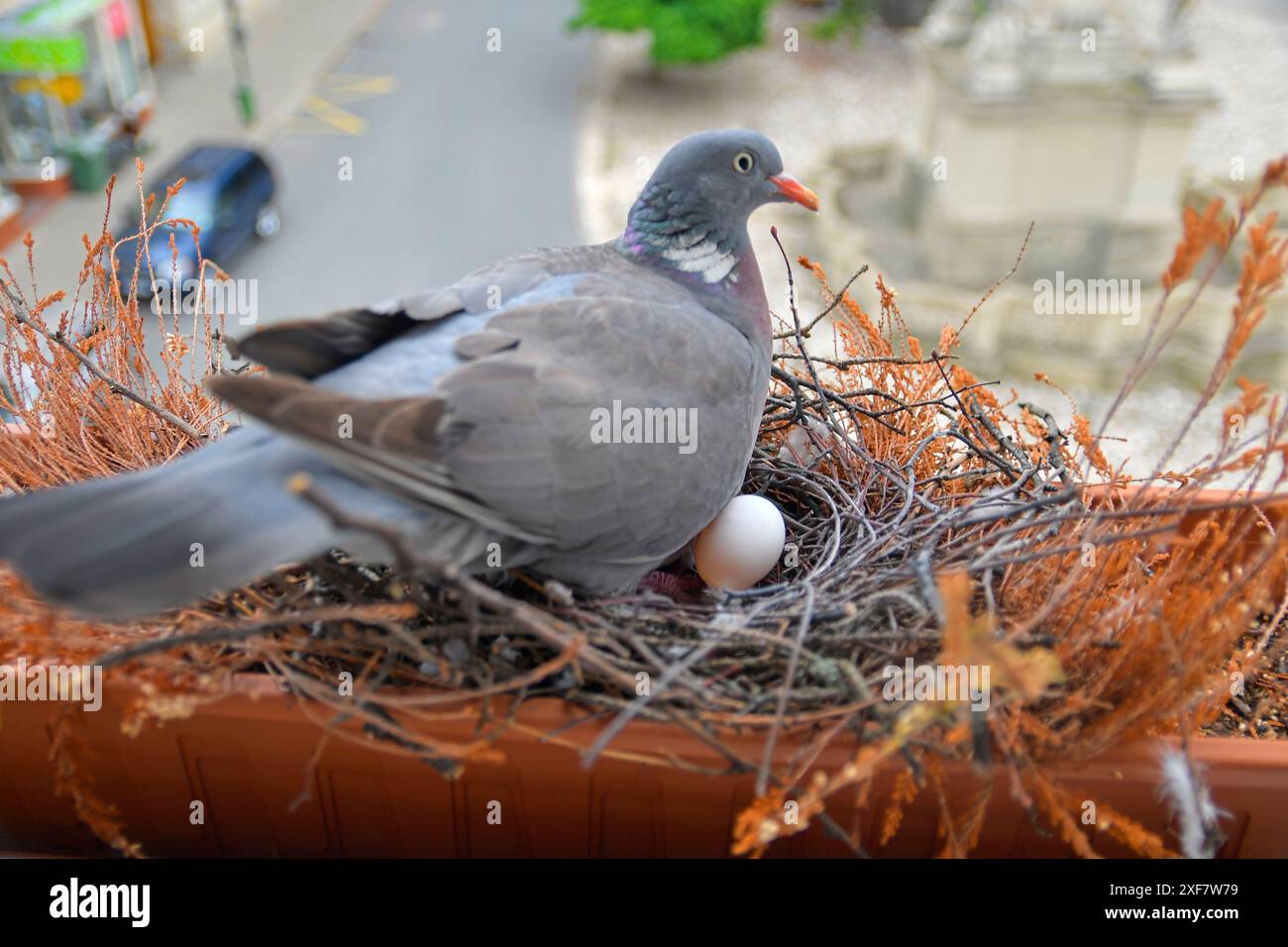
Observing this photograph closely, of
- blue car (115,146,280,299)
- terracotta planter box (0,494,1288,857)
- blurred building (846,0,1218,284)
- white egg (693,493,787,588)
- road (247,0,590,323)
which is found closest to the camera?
terracotta planter box (0,494,1288,857)

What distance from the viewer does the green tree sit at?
8.11m

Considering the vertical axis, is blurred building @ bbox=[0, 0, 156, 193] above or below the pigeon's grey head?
above

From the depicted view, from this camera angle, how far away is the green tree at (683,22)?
811cm

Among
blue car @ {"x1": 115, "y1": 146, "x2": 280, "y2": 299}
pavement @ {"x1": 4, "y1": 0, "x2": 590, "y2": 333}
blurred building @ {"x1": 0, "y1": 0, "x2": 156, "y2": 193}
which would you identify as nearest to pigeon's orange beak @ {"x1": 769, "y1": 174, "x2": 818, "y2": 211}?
pavement @ {"x1": 4, "y1": 0, "x2": 590, "y2": 333}

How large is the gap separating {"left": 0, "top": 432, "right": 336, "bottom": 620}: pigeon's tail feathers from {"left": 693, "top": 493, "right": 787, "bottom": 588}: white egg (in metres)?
0.66

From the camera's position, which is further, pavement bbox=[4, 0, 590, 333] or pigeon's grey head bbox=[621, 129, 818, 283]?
pavement bbox=[4, 0, 590, 333]

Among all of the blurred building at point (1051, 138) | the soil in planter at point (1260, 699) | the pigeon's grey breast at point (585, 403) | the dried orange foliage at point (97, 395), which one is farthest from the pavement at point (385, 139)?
the soil in planter at point (1260, 699)

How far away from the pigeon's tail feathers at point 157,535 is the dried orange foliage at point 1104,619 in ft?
1.85

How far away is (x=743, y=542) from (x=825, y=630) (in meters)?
0.27

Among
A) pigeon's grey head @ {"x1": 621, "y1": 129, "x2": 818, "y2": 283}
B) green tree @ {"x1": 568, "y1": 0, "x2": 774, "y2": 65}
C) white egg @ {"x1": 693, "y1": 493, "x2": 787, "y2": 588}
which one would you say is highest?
green tree @ {"x1": 568, "y1": 0, "x2": 774, "y2": 65}

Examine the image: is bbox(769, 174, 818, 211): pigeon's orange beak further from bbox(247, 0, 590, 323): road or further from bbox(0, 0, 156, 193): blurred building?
bbox(0, 0, 156, 193): blurred building

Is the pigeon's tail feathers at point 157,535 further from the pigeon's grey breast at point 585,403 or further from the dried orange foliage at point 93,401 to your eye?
the dried orange foliage at point 93,401

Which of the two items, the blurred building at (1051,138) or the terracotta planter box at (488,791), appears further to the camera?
the blurred building at (1051,138)

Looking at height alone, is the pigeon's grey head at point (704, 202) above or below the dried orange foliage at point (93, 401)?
above
